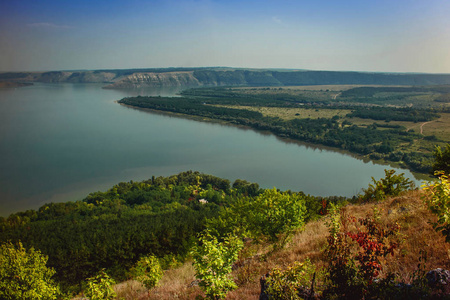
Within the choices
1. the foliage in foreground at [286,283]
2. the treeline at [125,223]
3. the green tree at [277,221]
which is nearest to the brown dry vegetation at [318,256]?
the green tree at [277,221]

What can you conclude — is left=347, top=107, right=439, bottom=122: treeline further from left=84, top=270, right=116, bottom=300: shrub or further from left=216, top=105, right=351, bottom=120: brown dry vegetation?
left=84, top=270, right=116, bottom=300: shrub

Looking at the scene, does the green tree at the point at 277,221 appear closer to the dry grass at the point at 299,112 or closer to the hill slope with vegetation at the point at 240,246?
the hill slope with vegetation at the point at 240,246

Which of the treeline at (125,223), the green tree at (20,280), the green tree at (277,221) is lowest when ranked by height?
the treeline at (125,223)

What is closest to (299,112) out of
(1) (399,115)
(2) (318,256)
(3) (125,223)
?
(1) (399,115)

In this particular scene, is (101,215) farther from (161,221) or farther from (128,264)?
(128,264)

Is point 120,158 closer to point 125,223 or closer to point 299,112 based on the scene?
point 125,223

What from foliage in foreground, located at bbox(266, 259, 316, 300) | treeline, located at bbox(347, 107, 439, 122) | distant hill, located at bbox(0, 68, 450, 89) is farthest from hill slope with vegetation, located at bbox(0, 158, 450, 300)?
distant hill, located at bbox(0, 68, 450, 89)
